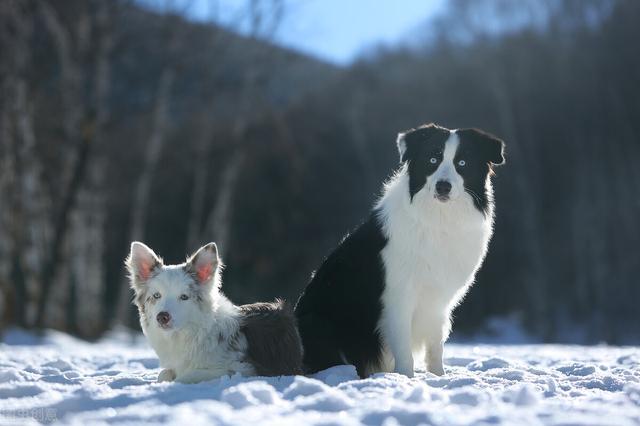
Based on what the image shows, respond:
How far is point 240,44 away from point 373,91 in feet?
38.1

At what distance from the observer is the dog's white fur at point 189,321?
4938mm

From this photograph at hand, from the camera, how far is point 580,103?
24312 millimetres

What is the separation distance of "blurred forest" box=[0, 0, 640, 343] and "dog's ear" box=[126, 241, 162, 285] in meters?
9.53

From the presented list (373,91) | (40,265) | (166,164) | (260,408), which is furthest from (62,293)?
(373,91)

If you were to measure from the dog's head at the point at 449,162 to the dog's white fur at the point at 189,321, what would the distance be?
1674mm

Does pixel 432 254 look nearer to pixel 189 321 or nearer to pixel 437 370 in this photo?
pixel 437 370

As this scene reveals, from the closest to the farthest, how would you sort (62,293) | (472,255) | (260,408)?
1. (260,408)
2. (472,255)
3. (62,293)

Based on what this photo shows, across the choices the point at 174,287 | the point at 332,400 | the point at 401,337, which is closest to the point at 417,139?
the point at 401,337

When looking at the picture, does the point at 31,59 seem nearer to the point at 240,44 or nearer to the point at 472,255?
the point at 240,44

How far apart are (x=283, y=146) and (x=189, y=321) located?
60.9 ft

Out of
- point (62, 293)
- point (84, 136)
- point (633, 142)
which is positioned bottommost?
point (62, 293)

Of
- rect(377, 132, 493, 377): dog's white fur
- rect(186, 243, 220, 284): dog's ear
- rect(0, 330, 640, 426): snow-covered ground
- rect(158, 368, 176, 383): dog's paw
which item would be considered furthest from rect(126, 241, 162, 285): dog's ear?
rect(377, 132, 493, 377): dog's white fur

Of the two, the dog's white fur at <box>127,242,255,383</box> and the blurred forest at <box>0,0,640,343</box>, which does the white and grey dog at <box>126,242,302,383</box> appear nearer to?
the dog's white fur at <box>127,242,255,383</box>

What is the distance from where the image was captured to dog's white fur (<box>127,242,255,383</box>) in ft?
16.2
